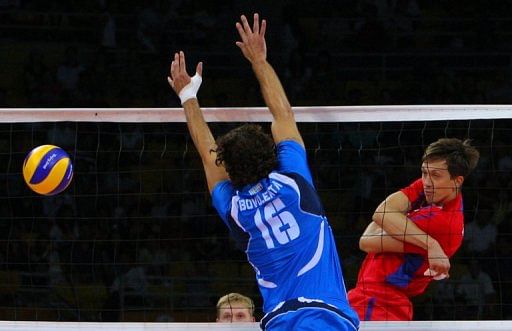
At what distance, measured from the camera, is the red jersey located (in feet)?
19.7

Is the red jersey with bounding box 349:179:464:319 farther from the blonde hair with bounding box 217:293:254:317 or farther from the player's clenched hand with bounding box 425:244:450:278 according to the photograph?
the blonde hair with bounding box 217:293:254:317

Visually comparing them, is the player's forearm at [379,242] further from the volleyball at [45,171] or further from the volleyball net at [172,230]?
the volleyball net at [172,230]

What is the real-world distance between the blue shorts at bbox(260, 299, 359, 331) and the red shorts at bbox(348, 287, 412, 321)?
4.16 ft

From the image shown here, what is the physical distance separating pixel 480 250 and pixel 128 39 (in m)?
4.69

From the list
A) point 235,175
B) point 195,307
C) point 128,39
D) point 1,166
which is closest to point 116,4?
point 128,39

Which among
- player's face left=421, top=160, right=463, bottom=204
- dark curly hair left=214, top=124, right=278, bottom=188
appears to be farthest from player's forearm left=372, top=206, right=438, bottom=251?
dark curly hair left=214, top=124, right=278, bottom=188

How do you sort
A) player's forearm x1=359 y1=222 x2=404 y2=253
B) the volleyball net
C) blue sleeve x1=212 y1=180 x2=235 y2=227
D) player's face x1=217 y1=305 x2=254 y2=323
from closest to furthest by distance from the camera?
1. blue sleeve x1=212 y1=180 x2=235 y2=227
2. player's forearm x1=359 y1=222 x2=404 y2=253
3. player's face x1=217 y1=305 x2=254 y2=323
4. the volleyball net

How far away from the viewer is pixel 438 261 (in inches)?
228

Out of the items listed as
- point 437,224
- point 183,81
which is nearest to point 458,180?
point 437,224

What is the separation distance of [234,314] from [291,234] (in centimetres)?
245

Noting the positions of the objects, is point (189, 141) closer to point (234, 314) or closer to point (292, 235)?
point (234, 314)

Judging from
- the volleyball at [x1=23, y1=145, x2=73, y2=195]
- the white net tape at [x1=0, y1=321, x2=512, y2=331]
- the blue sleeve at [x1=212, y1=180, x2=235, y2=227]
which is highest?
the volleyball at [x1=23, y1=145, x2=73, y2=195]

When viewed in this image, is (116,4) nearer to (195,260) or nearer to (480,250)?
(195,260)

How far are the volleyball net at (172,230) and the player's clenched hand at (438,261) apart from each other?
3816 mm
